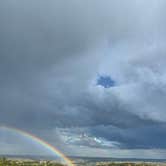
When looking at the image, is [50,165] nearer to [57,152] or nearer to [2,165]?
[57,152]

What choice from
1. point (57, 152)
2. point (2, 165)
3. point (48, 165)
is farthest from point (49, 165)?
point (2, 165)

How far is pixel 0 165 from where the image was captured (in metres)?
129

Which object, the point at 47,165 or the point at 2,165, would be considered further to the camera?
the point at 47,165

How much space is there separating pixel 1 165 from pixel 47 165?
52752 millimetres

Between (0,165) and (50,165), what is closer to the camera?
(0,165)

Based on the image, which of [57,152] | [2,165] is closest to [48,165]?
[57,152]

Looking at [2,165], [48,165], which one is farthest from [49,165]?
[2,165]

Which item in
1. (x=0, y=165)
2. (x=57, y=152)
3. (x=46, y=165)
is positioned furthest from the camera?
(x=46, y=165)

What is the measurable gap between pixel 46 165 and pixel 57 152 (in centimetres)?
2159

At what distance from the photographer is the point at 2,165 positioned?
131m

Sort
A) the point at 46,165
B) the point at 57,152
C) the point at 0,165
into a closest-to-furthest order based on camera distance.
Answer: the point at 0,165 < the point at 57,152 < the point at 46,165

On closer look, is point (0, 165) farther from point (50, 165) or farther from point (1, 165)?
Answer: point (50, 165)

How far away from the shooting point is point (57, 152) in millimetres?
161000

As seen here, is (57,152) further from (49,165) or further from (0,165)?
(0,165)
